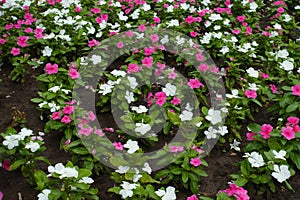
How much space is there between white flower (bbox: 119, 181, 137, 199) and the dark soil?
0.32 metres

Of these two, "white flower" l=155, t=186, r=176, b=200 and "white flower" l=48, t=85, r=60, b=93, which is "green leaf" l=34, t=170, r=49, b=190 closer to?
"white flower" l=155, t=186, r=176, b=200

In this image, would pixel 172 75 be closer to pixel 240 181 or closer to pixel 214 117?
pixel 214 117

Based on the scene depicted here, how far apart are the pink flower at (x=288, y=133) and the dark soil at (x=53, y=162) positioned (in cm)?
34

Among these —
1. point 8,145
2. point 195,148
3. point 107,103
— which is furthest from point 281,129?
point 8,145

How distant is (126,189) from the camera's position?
2729 millimetres

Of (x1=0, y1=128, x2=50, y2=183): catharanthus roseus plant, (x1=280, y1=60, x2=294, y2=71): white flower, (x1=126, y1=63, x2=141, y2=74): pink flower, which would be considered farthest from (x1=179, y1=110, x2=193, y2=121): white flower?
(x1=280, y1=60, x2=294, y2=71): white flower

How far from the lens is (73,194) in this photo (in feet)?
8.56

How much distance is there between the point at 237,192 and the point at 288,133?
0.69 meters

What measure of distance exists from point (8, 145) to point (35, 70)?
1.71 metres

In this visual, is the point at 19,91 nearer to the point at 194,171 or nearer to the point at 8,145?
the point at 8,145

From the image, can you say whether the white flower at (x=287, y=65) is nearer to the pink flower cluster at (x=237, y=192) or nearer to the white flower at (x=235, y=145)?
the white flower at (x=235, y=145)

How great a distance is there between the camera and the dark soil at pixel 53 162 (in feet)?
9.93

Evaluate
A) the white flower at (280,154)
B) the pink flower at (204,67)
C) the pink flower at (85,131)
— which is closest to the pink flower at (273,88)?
the pink flower at (204,67)

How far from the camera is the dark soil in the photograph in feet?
9.93
